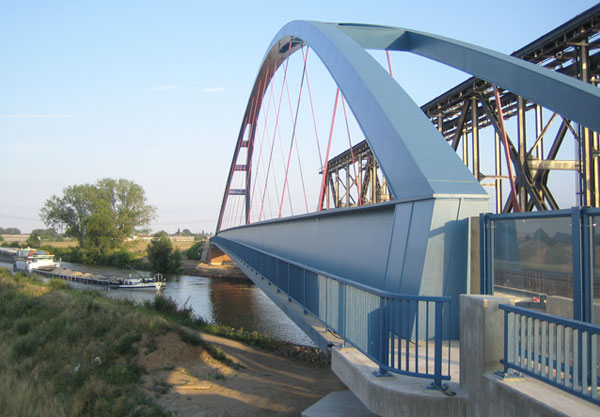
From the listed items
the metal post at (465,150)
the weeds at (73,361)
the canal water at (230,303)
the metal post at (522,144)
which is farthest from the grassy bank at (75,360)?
the metal post at (465,150)

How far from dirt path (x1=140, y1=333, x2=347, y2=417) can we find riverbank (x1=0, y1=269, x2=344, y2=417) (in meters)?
0.02

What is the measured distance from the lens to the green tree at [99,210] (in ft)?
Result: 221

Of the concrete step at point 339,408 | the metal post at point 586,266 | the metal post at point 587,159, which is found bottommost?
the concrete step at point 339,408

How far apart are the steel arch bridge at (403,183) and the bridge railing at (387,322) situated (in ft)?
0.19

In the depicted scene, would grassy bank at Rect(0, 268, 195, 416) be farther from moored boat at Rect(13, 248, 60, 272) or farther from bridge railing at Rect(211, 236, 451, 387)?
moored boat at Rect(13, 248, 60, 272)

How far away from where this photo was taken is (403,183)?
676cm

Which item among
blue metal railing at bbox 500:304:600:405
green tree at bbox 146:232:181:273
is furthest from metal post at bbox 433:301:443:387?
green tree at bbox 146:232:181:273

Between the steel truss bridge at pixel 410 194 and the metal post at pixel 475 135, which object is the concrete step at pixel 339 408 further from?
the metal post at pixel 475 135

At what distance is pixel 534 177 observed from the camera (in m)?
12.8

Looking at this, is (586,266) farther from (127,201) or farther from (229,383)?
(127,201)

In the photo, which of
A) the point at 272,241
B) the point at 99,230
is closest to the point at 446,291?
the point at 272,241

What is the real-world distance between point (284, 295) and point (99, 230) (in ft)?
200

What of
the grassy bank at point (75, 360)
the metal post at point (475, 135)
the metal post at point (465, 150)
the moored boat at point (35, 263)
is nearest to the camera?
the grassy bank at point (75, 360)

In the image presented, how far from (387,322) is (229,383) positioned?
6.81m
